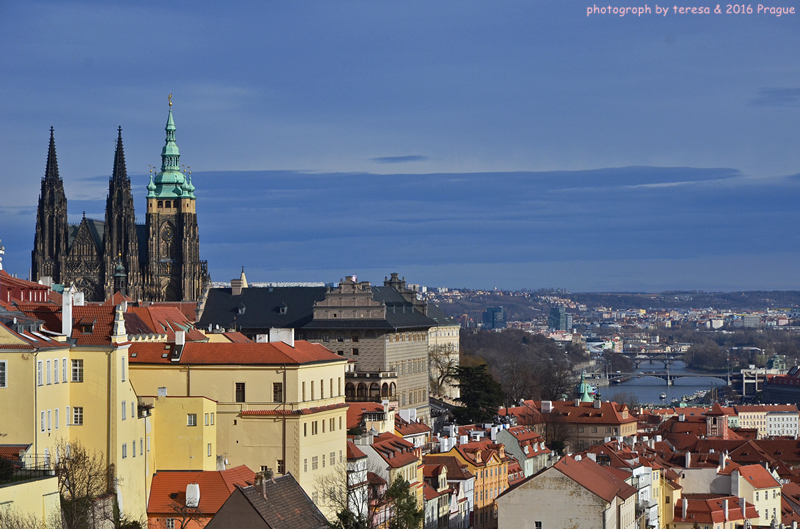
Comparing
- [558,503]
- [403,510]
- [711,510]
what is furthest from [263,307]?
[403,510]

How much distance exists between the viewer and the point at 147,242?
156000 millimetres

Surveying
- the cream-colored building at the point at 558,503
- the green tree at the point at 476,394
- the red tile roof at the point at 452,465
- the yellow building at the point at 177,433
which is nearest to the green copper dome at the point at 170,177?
the green tree at the point at 476,394

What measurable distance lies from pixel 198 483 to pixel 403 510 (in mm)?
7048

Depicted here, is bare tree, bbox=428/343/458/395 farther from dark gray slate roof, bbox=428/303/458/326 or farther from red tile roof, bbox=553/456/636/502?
red tile roof, bbox=553/456/636/502

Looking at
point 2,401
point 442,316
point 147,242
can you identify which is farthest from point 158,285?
point 2,401

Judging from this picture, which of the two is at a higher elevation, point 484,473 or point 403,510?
point 403,510

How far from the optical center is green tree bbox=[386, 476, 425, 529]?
177 ft

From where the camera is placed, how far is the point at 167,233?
156 m

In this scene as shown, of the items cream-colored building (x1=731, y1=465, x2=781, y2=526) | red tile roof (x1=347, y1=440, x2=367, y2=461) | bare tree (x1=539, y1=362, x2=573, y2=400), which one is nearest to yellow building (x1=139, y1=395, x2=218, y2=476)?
red tile roof (x1=347, y1=440, x2=367, y2=461)

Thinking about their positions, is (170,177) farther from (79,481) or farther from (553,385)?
(79,481)

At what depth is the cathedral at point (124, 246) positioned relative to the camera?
500ft

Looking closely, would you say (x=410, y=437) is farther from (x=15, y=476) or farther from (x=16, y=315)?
(x=15, y=476)

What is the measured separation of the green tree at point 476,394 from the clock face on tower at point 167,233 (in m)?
52.8

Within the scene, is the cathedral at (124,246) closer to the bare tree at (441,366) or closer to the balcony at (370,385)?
the bare tree at (441,366)
